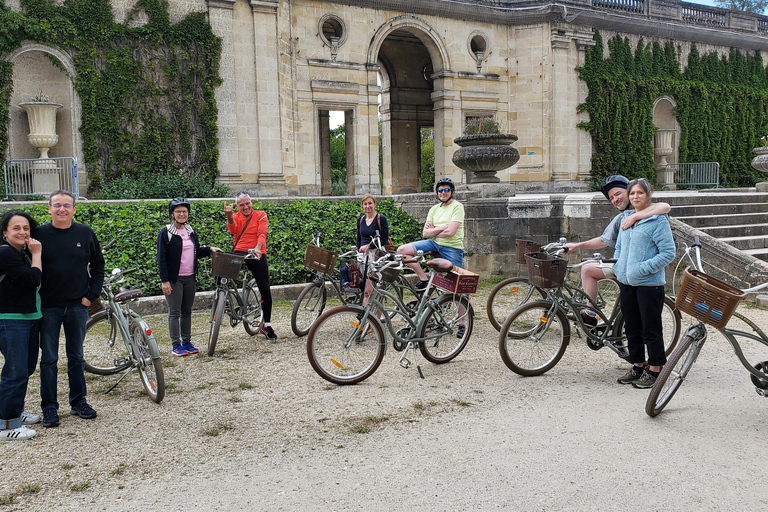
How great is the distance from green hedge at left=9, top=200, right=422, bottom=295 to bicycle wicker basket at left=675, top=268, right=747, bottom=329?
6.75 m

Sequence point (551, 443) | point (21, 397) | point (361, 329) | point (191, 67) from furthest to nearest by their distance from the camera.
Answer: point (191, 67), point (361, 329), point (21, 397), point (551, 443)

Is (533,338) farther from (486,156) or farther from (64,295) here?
(486,156)

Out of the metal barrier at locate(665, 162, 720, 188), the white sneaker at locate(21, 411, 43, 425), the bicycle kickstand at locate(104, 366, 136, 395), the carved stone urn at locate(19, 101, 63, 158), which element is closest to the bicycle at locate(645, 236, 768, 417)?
the bicycle kickstand at locate(104, 366, 136, 395)

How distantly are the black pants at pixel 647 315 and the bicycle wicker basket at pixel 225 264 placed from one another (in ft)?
12.3

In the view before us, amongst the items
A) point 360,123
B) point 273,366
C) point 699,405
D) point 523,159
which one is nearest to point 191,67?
point 360,123

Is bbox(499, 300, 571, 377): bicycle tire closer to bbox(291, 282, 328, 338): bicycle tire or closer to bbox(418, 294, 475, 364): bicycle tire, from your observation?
bbox(418, 294, 475, 364): bicycle tire

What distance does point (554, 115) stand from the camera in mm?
21375

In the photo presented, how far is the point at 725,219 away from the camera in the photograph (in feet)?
37.6

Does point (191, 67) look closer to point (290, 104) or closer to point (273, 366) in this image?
point (290, 104)

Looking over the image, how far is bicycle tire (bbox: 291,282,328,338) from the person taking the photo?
7.18 meters

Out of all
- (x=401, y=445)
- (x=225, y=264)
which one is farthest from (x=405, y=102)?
(x=401, y=445)

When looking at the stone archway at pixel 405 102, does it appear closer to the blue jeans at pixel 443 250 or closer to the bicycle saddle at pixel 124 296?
the blue jeans at pixel 443 250

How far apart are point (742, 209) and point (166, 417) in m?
11.5

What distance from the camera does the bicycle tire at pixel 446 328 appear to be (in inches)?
230
